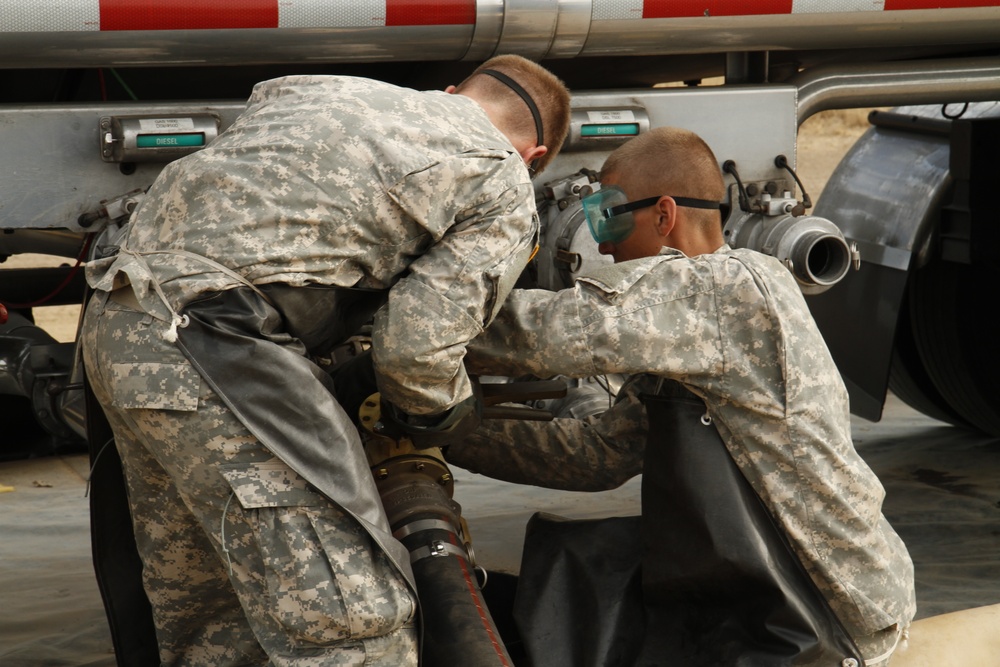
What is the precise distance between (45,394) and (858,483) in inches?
78.5

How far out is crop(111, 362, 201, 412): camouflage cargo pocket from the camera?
6.70 ft

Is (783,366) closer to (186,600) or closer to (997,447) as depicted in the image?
(186,600)

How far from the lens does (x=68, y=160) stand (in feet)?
8.05

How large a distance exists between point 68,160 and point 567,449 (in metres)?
1.20

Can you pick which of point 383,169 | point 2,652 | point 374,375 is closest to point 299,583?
point 374,375

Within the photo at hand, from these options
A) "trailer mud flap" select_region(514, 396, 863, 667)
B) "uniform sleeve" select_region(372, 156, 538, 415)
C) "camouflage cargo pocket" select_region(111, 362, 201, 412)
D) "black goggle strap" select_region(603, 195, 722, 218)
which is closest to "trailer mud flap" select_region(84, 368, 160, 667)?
"camouflage cargo pocket" select_region(111, 362, 201, 412)

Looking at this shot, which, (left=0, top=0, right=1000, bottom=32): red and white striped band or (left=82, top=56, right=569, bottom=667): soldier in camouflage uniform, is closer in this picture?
(left=82, top=56, right=569, bottom=667): soldier in camouflage uniform

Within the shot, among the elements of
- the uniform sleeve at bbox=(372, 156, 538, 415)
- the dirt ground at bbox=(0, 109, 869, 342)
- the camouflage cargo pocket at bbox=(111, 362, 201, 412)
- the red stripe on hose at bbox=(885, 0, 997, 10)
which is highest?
the red stripe on hose at bbox=(885, 0, 997, 10)

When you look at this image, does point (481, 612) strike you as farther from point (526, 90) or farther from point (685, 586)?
point (526, 90)

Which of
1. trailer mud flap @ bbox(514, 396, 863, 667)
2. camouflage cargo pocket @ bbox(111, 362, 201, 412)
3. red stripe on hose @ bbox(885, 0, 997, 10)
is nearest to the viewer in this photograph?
camouflage cargo pocket @ bbox(111, 362, 201, 412)

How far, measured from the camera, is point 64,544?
3.88m

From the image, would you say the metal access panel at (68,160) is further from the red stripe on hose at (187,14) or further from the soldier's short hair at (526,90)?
the soldier's short hair at (526,90)

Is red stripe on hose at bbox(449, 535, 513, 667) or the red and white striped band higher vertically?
the red and white striped band

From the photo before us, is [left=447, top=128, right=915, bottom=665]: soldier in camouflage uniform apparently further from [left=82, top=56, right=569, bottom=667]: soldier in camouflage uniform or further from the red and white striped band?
the red and white striped band
